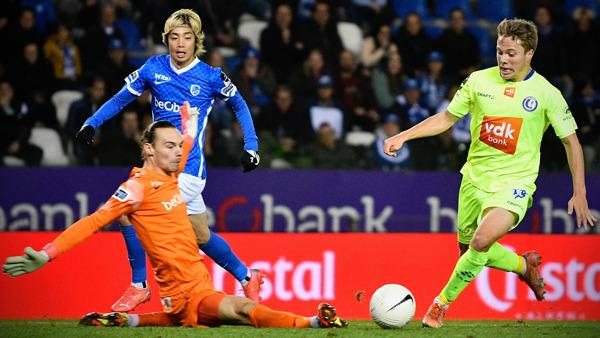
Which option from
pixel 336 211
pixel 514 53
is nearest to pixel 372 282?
pixel 336 211

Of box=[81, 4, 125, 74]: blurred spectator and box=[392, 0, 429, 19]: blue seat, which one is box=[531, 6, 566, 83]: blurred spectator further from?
box=[81, 4, 125, 74]: blurred spectator

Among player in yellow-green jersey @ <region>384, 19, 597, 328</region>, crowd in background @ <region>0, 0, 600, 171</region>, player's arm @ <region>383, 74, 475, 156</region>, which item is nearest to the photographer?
player in yellow-green jersey @ <region>384, 19, 597, 328</region>

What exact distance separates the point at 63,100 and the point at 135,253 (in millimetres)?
4884

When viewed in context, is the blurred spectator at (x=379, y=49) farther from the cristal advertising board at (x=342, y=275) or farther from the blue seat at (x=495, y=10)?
the cristal advertising board at (x=342, y=275)

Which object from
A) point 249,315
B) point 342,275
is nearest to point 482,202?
point 249,315

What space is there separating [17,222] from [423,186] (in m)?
4.12

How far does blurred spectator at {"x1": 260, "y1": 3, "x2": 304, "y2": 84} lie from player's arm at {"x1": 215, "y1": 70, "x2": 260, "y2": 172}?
16.7 ft

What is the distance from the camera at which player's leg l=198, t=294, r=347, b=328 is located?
6.19 meters

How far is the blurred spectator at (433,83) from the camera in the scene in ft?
41.8

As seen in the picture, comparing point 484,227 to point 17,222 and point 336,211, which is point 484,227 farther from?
point 17,222

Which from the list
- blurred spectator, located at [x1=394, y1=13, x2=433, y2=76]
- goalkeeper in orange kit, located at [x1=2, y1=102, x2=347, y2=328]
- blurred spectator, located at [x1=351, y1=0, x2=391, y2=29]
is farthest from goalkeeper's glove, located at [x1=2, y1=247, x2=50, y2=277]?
blurred spectator, located at [x1=351, y1=0, x2=391, y2=29]

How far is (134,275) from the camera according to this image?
24.7 ft

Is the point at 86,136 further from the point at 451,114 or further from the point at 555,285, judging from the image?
the point at 555,285

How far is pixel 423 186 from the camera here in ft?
37.8
